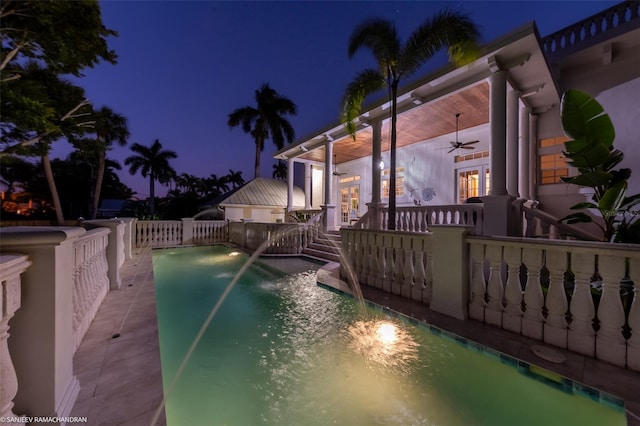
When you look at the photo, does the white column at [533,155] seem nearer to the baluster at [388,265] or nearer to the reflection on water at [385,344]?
the baluster at [388,265]

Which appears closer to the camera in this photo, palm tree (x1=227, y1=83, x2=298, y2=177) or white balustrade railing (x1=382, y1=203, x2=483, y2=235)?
white balustrade railing (x1=382, y1=203, x2=483, y2=235)

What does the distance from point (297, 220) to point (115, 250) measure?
9.01 metres

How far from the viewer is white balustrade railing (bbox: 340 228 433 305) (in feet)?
13.6

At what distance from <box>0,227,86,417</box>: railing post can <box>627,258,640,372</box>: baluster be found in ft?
14.8

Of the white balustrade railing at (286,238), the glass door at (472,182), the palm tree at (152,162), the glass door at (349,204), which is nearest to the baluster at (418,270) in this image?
the white balustrade railing at (286,238)

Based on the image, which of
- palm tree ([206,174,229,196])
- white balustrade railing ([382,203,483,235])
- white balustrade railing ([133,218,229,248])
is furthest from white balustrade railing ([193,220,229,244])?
palm tree ([206,174,229,196])

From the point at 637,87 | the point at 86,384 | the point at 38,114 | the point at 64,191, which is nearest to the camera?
the point at 86,384

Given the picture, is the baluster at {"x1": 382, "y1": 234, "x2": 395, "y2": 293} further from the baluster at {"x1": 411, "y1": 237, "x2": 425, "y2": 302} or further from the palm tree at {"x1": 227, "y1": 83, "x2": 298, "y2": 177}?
the palm tree at {"x1": 227, "y1": 83, "x2": 298, "y2": 177}

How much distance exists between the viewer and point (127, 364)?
88.7 inches

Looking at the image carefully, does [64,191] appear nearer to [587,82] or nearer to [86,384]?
[86,384]

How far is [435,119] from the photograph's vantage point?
30.3 feet

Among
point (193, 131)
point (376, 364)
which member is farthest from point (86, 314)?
point (193, 131)

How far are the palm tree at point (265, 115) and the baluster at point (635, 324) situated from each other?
74.8ft

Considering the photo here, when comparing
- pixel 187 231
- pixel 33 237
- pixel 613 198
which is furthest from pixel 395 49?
pixel 187 231
